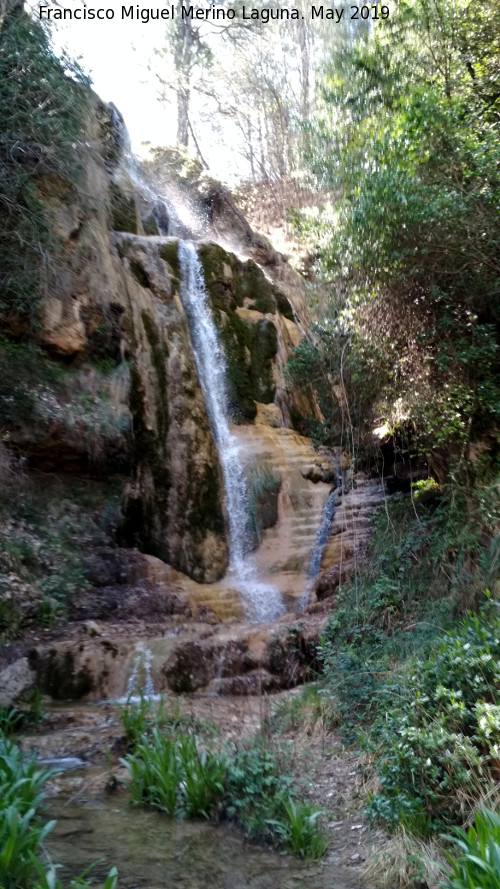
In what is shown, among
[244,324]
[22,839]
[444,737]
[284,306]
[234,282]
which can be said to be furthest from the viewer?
[284,306]

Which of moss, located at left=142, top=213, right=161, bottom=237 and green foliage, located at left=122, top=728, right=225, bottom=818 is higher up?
moss, located at left=142, top=213, right=161, bottom=237

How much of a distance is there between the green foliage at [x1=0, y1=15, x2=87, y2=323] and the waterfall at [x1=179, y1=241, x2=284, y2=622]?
423 centimetres

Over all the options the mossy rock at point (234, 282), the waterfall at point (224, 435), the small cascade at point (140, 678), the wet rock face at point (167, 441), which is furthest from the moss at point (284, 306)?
the small cascade at point (140, 678)

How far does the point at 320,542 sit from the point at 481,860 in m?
8.82

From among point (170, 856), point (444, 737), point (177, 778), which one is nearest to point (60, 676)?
point (177, 778)

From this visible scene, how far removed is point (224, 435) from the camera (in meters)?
13.0

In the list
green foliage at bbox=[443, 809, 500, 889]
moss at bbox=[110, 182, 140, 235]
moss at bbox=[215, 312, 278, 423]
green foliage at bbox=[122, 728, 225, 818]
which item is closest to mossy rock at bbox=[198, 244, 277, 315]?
moss at bbox=[215, 312, 278, 423]

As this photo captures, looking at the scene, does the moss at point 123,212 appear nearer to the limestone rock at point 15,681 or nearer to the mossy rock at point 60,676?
the mossy rock at point 60,676

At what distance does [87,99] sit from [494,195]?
7.55 meters

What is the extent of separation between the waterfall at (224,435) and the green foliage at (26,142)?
167 inches

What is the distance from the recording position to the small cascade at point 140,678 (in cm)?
760

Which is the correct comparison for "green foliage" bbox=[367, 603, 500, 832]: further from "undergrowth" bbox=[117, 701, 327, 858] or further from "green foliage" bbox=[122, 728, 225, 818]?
"green foliage" bbox=[122, 728, 225, 818]

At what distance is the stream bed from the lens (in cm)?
406

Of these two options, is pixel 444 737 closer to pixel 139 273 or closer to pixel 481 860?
pixel 481 860
